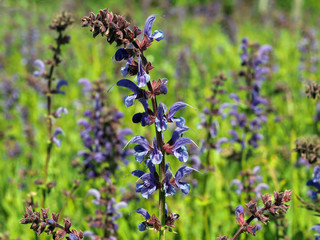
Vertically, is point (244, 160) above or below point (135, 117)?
above

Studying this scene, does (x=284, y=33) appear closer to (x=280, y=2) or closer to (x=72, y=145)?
(x=72, y=145)

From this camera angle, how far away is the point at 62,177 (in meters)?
4.34

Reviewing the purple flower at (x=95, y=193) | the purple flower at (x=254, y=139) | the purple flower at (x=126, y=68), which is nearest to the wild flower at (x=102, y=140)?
the purple flower at (x=95, y=193)

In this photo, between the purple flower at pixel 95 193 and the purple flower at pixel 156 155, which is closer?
the purple flower at pixel 156 155

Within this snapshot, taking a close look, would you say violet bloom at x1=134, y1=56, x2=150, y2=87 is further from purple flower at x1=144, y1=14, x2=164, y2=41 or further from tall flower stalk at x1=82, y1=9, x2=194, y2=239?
purple flower at x1=144, y1=14, x2=164, y2=41

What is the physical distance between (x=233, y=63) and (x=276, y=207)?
24.4ft

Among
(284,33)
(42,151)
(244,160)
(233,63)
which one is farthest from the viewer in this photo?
(284,33)

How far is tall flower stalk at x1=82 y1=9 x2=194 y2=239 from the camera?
1.60m

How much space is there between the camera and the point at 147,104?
69.8 inches

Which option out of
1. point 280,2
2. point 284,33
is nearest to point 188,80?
point 284,33

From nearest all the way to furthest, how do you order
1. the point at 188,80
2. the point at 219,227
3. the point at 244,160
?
the point at 219,227 → the point at 244,160 → the point at 188,80

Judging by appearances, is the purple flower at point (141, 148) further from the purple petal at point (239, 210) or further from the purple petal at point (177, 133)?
the purple petal at point (239, 210)

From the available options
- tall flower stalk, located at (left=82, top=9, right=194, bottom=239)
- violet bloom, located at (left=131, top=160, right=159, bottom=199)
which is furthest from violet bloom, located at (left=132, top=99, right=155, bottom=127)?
violet bloom, located at (left=131, top=160, right=159, bottom=199)

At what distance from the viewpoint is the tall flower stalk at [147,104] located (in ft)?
5.25
